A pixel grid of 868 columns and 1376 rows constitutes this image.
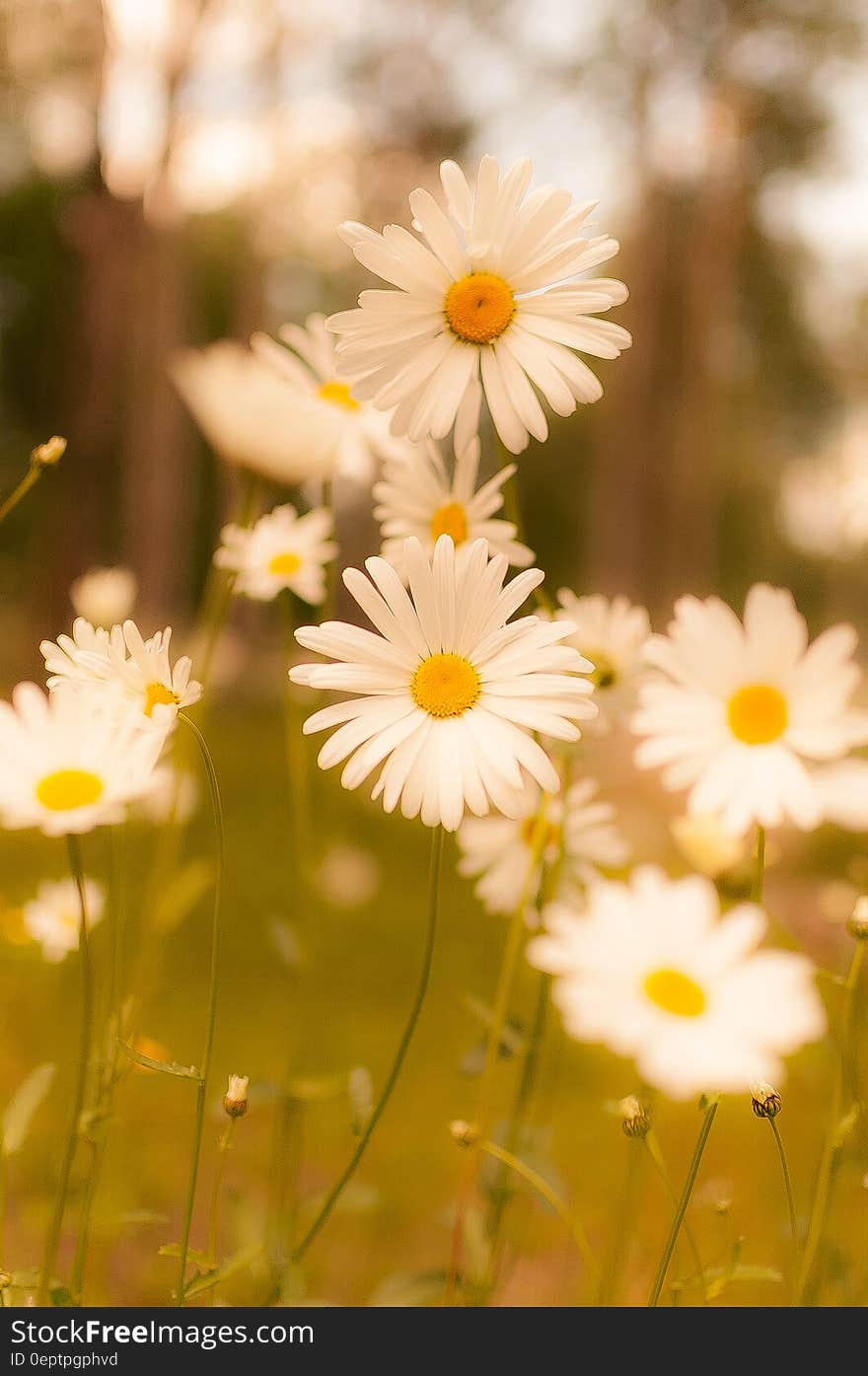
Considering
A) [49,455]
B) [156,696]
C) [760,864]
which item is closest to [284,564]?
[49,455]

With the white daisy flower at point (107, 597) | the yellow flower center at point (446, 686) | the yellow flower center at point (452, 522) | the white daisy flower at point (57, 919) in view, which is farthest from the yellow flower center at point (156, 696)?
the white daisy flower at point (107, 597)

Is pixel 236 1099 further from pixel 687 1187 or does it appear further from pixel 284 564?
pixel 284 564

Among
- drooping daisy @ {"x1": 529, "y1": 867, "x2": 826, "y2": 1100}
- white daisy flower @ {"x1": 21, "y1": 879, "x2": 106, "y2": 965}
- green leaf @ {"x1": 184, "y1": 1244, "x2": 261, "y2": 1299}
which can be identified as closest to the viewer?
drooping daisy @ {"x1": 529, "y1": 867, "x2": 826, "y2": 1100}

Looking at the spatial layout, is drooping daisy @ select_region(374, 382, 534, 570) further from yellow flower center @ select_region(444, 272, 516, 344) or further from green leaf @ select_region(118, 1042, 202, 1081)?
green leaf @ select_region(118, 1042, 202, 1081)

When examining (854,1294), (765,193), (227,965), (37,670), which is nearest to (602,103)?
(765,193)

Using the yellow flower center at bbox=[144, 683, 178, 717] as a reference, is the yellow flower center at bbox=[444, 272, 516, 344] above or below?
above

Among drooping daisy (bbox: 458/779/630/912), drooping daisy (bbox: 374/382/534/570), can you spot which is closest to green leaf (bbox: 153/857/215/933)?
drooping daisy (bbox: 458/779/630/912)
